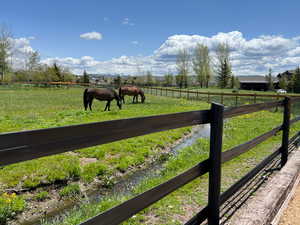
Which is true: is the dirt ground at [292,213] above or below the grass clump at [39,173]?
above

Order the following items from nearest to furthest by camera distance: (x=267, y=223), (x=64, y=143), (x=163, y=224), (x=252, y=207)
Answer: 1. (x=64, y=143)
2. (x=267, y=223)
3. (x=252, y=207)
4. (x=163, y=224)

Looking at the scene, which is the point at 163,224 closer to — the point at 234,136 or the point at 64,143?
the point at 64,143

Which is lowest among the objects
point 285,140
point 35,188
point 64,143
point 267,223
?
point 35,188

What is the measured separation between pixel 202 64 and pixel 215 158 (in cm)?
5441

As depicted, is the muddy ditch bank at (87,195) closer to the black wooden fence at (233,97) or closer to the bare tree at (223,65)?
the black wooden fence at (233,97)

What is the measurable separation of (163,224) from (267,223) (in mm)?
1198

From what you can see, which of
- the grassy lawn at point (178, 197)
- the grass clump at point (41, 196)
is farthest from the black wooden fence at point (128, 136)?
the grass clump at point (41, 196)

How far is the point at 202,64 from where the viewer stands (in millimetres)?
53531

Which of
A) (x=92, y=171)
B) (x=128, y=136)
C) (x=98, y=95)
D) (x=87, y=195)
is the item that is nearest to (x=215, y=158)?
(x=128, y=136)

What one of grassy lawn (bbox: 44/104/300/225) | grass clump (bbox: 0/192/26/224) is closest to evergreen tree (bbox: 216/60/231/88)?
grassy lawn (bbox: 44/104/300/225)

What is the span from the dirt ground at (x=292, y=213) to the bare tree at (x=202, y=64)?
174 feet

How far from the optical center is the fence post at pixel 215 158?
6.70ft

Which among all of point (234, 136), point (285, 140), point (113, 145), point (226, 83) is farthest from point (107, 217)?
point (226, 83)

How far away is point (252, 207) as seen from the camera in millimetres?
2488
